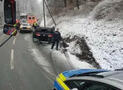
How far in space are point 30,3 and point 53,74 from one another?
306 ft

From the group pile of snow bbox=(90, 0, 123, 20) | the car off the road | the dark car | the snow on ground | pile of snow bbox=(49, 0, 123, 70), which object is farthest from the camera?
the dark car

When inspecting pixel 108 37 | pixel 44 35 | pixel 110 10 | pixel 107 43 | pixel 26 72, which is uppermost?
pixel 110 10

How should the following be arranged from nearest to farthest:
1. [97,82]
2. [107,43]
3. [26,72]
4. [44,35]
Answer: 1. [97,82]
2. [26,72]
3. [107,43]
4. [44,35]

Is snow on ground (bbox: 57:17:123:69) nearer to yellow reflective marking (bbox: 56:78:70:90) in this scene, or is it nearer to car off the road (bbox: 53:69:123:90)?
yellow reflective marking (bbox: 56:78:70:90)

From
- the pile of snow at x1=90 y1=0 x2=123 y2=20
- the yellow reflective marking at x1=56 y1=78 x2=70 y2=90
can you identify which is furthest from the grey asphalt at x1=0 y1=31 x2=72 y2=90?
the pile of snow at x1=90 y1=0 x2=123 y2=20

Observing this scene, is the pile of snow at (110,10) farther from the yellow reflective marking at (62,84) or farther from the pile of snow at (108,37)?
the yellow reflective marking at (62,84)

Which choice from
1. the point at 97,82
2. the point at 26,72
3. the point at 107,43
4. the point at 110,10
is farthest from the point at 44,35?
the point at 97,82

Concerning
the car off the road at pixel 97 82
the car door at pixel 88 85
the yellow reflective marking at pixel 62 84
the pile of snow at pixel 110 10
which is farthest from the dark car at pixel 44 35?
the car door at pixel 88 85

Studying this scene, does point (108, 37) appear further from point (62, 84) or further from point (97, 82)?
point (97, 82)

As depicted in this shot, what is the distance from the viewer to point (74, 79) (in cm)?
413

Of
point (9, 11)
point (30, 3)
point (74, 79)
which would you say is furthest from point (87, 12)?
point (30, 3)

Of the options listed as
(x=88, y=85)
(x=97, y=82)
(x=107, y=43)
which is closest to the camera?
(x=97, y=82)

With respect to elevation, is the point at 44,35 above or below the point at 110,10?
below

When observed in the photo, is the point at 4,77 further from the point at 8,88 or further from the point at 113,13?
the point at 113,13
